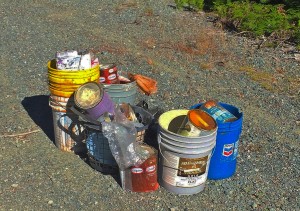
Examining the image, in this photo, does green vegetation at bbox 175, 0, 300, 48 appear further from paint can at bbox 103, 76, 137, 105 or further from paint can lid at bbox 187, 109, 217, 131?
paint can lid at bbox 187, 109, 217, 131

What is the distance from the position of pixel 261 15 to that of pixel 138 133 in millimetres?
5141

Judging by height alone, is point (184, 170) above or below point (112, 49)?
above

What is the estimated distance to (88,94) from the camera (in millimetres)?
4074

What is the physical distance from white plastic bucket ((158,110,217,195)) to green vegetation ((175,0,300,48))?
445 centimetres

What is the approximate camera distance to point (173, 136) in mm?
3727

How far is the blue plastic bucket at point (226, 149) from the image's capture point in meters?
3.95

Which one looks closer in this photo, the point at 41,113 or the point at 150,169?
the point at 150,169

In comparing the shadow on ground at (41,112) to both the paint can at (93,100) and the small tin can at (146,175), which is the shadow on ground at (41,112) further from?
the small tin can at (146,175)

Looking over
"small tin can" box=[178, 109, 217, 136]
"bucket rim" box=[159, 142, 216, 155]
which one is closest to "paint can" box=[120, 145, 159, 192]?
"bucket rim" box=[159, 142, 216, 155]

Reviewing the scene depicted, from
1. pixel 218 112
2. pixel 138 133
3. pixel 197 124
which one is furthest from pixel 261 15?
pixel 197 124

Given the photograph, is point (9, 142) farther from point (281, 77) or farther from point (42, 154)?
point (281, 77)

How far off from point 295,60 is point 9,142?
4378mm

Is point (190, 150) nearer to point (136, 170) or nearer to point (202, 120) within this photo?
point (202, 120)

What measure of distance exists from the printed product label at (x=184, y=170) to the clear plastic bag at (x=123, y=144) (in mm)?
201
